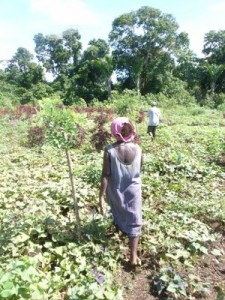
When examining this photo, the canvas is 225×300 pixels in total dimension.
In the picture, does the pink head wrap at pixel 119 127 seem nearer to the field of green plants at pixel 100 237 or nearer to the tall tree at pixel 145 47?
the field of green plants at pixel 100 237

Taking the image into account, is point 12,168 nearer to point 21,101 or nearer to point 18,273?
point 18,273

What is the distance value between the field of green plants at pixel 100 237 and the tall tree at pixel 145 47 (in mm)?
25021

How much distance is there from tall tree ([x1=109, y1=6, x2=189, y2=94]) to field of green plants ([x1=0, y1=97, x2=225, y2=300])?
25.0 m

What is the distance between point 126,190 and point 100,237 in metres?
0.70

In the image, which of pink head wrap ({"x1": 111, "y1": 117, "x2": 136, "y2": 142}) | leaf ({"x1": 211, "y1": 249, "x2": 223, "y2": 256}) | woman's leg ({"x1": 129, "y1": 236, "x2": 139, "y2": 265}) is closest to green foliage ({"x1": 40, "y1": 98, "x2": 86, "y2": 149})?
pink head wrap ({"x1": 111, "y1": 117, "x2": 136, "y2": 142})

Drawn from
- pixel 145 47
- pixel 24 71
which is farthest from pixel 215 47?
pixel 24 71

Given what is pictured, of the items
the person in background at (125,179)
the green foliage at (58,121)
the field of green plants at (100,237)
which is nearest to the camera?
the field of green plants at (100,237)

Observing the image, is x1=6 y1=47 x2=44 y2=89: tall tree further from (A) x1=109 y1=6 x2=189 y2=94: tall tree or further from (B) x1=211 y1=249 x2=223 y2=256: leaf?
(B) x1=211 y1=249 x2=223 y2=256: leaf

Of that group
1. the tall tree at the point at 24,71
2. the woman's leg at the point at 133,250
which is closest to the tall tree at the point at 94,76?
the tall tree at the point at 24,71

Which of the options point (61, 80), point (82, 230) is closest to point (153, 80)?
point (61, 80)

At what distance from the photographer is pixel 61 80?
3209 cm

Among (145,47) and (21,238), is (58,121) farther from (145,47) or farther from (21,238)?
(145,47)

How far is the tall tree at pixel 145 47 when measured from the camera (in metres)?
30.0

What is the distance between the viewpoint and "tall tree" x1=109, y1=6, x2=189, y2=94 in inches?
1181
